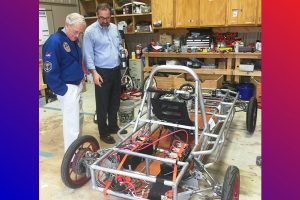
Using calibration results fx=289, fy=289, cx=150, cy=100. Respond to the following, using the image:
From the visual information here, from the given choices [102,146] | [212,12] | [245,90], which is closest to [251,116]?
[245,90]

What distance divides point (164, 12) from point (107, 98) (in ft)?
10.5

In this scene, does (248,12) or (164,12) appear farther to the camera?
(164,12)

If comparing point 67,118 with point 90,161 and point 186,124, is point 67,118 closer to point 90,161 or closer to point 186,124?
point 90,161

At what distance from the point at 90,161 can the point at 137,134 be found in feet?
1.86

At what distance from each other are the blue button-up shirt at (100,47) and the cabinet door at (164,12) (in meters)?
2.68

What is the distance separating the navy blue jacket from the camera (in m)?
2.89

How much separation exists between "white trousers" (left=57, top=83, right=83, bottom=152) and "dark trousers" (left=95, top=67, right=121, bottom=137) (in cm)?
62

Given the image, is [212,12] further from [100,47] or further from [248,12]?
Answer: [100,47]

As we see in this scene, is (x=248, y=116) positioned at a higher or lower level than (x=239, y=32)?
lower

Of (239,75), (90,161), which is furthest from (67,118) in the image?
(239,75)

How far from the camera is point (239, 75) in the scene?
5.75 metres

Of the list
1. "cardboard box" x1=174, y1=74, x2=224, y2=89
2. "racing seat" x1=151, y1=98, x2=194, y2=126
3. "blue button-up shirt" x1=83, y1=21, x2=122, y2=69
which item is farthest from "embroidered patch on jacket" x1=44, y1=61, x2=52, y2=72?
"cardboard box" x1=174, y1=74, x2=224, y2=89

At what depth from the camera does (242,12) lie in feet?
18.4

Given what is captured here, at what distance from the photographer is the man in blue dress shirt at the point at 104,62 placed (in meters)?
3.61
